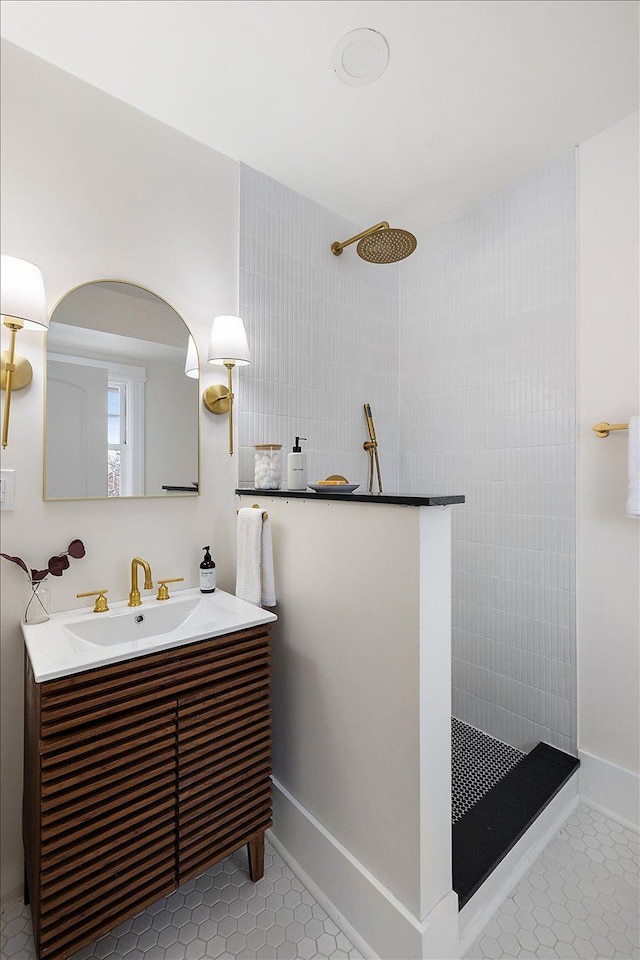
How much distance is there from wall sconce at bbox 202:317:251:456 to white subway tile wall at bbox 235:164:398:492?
0.42 feet

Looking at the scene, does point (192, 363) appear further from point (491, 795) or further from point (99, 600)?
point (491, 795)

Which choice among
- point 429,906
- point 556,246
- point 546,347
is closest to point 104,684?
point 429,906

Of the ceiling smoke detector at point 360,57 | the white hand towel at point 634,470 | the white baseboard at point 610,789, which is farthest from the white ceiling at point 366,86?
the white baseboard at point 610,789

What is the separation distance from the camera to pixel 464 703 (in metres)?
2.28

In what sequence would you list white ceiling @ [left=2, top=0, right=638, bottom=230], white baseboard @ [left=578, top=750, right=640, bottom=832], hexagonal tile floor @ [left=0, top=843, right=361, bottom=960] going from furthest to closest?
white baseboard @ [left=578, top=750, right=640, bottom=832], white ceiling @ [left=2, top=0, right=638, bottom=230], hexagonal tile floor @ [left=0, top=843, right=361, bottom=960]

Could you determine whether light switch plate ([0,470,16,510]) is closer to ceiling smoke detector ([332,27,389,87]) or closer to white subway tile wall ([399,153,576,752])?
ceiling smoke detector ([332,27,389,87])

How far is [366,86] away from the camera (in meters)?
1.62

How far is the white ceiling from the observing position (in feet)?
4.50

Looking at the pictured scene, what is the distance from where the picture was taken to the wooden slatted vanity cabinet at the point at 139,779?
110 cm

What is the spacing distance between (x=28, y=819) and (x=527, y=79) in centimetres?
281

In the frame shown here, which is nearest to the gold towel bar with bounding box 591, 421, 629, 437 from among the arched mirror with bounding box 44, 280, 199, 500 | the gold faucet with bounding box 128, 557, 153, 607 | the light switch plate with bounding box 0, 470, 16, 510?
the arched mirror with bounding box 44, 280, 199, 500

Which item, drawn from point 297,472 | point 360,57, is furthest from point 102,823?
point 360,57

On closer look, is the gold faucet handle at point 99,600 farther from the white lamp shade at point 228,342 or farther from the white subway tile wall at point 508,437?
the white subway tile wall at point 508,437

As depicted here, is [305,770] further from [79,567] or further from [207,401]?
[207,401]
